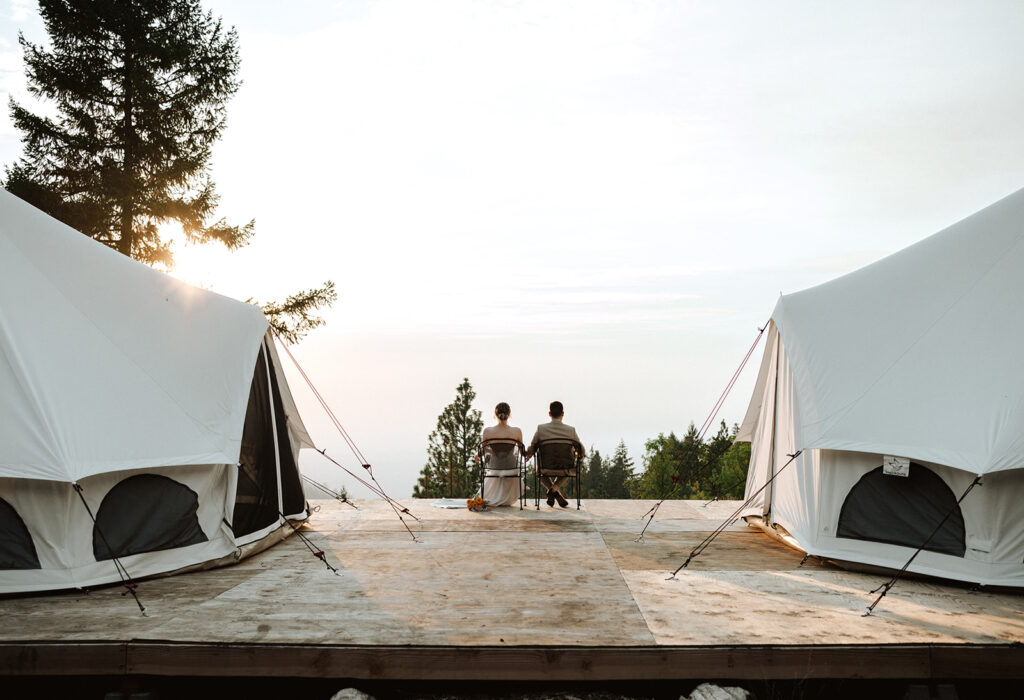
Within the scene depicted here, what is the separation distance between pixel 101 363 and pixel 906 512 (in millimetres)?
6213

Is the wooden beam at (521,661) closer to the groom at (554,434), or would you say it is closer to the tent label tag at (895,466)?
the tent label tag at (895,466)

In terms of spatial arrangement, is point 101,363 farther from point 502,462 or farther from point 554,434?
point 554,434

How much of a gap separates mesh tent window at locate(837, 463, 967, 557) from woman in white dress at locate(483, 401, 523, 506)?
4061mm

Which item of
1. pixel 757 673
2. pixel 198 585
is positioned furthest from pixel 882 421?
pixel 198 585

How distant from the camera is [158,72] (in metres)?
15.1

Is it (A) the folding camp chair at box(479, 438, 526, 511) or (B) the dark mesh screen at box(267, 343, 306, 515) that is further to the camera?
(A) the folding camp chair at box(479, 438, 526, 511)

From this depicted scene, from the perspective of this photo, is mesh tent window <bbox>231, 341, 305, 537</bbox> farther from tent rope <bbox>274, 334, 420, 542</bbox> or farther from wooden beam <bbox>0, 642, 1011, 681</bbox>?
wooden beam <bbox>0, 642, 1011, 681</bbox>

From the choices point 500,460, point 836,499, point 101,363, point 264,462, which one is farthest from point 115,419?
point 836,499

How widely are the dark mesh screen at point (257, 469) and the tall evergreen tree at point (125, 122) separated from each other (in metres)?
9.56

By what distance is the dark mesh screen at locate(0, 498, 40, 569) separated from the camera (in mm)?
4746

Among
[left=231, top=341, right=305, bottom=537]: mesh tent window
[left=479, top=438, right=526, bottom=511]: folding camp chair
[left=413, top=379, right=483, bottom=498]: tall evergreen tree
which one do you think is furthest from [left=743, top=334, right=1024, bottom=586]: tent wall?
[left=413, top=379, right=483, bottom=498]: tall evergreen tree

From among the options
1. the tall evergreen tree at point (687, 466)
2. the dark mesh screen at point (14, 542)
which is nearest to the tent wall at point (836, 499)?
the dark mesh screen at point (14, 542)

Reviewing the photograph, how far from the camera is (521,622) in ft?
13.7

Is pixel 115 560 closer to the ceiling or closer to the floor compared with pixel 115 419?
closer to the floor
